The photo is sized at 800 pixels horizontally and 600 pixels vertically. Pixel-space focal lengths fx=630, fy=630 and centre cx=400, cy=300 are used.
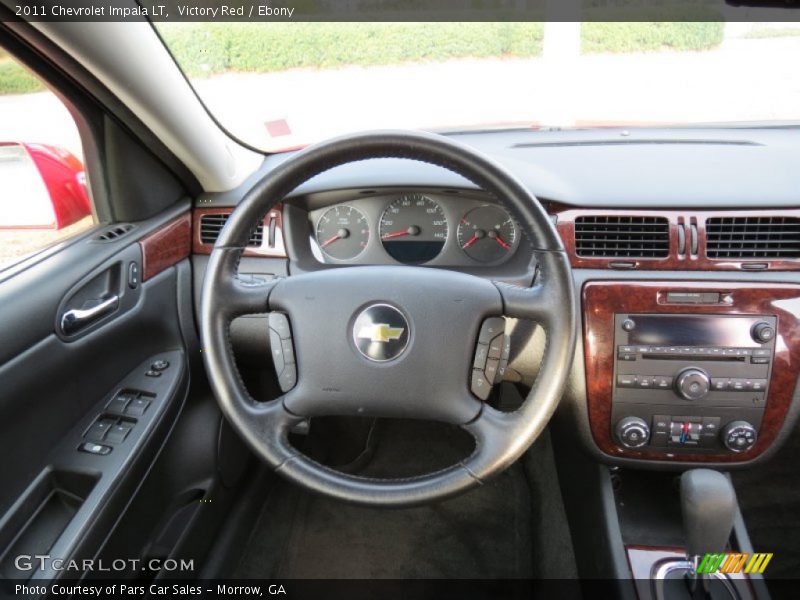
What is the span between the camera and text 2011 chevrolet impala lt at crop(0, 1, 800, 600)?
4.48 ft

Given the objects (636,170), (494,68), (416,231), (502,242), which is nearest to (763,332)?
(636,170)

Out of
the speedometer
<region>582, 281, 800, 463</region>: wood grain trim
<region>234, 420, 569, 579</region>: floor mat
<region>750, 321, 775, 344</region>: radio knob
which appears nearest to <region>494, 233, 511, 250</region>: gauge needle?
the speedometer

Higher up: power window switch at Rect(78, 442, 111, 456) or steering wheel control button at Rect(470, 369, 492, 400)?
steering wheel control button at Rect(470, 369, 492, 400)

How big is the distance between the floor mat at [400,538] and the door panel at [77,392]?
74cm

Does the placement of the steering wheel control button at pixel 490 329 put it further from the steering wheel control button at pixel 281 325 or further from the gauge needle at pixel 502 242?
the gauge needle at pixel 502 242

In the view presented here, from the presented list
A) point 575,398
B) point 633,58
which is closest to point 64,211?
point 575,398

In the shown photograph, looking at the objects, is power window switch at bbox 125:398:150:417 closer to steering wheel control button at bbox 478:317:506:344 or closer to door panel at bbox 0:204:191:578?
door panel at bbox 0:204:191:578

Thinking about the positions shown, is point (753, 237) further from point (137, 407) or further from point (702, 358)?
point (137, 407)

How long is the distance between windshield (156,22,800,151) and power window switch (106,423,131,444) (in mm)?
1001

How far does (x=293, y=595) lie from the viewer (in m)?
2.21

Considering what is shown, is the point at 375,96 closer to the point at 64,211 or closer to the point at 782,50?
the point at 64,211

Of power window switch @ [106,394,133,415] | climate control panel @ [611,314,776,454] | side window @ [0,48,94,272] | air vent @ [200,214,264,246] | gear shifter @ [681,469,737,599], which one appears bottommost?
gear shifter @ [681,469,737,599]

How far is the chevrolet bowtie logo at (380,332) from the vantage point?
1367 mm

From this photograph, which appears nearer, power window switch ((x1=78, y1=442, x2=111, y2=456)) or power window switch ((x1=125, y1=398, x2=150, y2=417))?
power window switch ((x1=78, y1=442, x2=111, y2=456))
